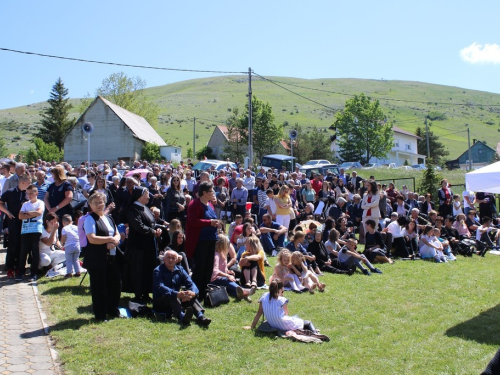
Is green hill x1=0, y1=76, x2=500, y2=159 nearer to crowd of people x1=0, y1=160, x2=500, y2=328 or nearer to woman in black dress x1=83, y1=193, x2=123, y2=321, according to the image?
crowd of people x1=0, y1=160, x2=500, y2=328

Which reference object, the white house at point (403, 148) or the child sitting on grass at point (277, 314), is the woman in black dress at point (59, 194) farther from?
the white house at point (403, 148)

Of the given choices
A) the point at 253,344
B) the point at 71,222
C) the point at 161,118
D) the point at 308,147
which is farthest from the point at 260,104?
the point at 161,118

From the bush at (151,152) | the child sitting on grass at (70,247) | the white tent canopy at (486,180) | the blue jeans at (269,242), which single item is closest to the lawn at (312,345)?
the child sitting on grass at (70,247)

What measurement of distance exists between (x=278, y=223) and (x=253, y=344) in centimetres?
684

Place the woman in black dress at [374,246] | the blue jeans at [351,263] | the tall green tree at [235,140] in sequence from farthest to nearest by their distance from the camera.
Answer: the tall green tree at [235,140] → the woman in black dress at [374,246] → the blue jeans at [351,263]

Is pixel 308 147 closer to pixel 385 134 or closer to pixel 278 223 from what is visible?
pixel 385 134

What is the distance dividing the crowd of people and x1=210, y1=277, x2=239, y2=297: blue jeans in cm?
2

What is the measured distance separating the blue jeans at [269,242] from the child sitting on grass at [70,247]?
4.80 m

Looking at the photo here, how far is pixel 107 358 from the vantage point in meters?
5.49

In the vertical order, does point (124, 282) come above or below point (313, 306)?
above

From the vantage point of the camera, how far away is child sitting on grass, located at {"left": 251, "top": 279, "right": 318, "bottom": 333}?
6.60 meters

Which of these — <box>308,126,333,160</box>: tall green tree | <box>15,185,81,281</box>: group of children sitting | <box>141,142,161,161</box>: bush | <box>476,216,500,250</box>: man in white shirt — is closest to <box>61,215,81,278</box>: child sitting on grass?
<box>15,185,81,281</box>: group of children sitting

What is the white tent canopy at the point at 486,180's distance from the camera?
8.13 m

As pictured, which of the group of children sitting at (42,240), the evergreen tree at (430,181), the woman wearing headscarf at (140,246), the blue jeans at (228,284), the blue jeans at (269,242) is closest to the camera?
the woman wearing headscarf at (140,246)
